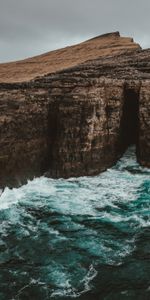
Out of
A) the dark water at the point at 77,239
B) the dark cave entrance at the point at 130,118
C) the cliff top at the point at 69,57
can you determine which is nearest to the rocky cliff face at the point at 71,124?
the dark cave entrance at the point at 130,118

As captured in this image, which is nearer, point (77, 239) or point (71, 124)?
point (77, 239)

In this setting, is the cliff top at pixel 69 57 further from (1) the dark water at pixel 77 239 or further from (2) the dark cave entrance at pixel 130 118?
(1) the dark water at pixel 77 239

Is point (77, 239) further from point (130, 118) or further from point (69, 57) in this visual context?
point (69, 57)

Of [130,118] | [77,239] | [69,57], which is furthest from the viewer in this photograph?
[69,57]

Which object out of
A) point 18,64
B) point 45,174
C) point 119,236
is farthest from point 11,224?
point 18,64

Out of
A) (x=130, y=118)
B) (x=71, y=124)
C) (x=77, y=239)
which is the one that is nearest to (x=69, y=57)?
(x=130, y=118)

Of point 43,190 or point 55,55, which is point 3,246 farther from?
point 55,55

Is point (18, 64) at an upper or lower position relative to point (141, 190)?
upper
